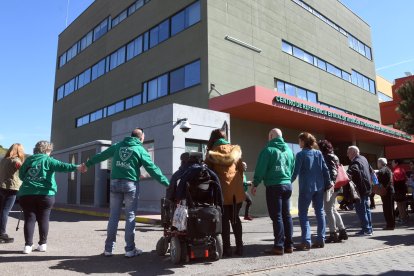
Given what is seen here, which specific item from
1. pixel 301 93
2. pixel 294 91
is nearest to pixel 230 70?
pixel 294 91

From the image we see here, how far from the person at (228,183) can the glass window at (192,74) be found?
1274cm

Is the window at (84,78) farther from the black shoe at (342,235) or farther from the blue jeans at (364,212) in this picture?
the black shoe at (342,235)

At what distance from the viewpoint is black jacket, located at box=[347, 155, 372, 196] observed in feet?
24.6

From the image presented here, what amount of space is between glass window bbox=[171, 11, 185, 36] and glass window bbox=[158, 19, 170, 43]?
1.43 ft

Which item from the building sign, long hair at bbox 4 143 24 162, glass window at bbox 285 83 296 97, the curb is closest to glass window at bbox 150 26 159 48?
glass window at bbox 285 83 296 97

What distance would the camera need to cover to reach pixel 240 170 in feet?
18.9

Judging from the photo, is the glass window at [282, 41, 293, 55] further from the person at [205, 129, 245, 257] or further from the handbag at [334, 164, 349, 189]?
the person at [205, 129, 245, 257]

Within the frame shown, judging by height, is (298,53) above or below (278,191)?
above

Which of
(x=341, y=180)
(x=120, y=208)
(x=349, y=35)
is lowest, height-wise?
(x=120, y=208)

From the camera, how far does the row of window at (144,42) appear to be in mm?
19312

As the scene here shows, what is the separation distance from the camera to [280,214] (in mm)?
5609

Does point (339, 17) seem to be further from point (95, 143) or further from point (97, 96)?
point (95, 143)

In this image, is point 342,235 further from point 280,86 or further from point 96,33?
point 96,33

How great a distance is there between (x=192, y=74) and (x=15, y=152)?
12.5 meters
